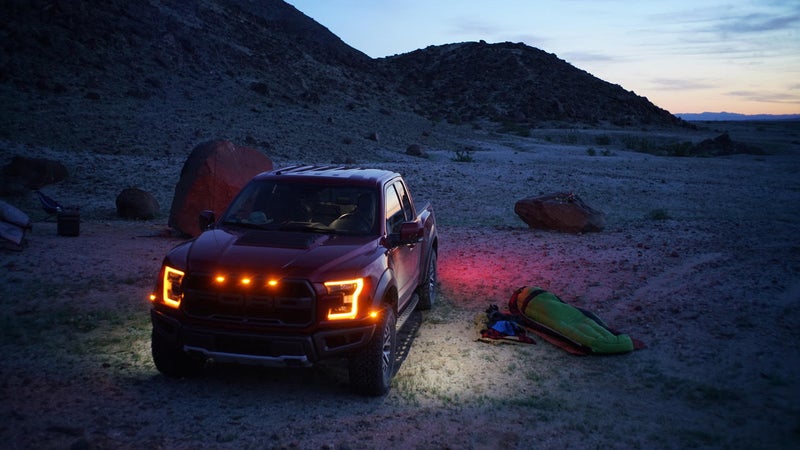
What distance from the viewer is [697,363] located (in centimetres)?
674

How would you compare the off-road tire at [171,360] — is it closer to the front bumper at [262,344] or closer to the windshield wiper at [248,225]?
the front bumper at [262,344]

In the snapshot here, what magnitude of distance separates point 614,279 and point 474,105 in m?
54.8

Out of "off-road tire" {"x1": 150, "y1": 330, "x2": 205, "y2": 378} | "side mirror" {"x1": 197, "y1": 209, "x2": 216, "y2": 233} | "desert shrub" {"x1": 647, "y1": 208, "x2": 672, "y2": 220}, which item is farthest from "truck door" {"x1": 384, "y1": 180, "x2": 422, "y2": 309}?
"desert shrub" {"x1": 647, "y1": 208, "x2": 672, "y2": 220}

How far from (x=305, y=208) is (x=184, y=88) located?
27408 millimetres

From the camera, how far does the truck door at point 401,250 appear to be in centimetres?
638

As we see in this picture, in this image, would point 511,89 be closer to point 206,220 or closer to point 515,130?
point 515,130

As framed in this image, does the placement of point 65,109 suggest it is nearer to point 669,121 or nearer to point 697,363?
point 697,363

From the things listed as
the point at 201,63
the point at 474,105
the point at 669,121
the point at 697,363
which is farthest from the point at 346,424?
the point at 669,121

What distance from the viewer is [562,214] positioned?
1382 cm

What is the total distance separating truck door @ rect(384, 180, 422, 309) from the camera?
20.9 ft

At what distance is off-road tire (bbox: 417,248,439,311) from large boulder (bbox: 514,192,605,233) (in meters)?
5.78

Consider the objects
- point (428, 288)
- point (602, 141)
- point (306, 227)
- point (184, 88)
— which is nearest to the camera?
point (306, 227)

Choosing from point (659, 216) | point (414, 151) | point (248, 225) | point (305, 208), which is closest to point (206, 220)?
point (248, 225)

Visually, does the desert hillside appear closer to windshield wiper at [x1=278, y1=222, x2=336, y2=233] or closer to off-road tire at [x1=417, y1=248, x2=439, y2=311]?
off-road tire at [x1=417, y1=248, x2=439, y2=311]
